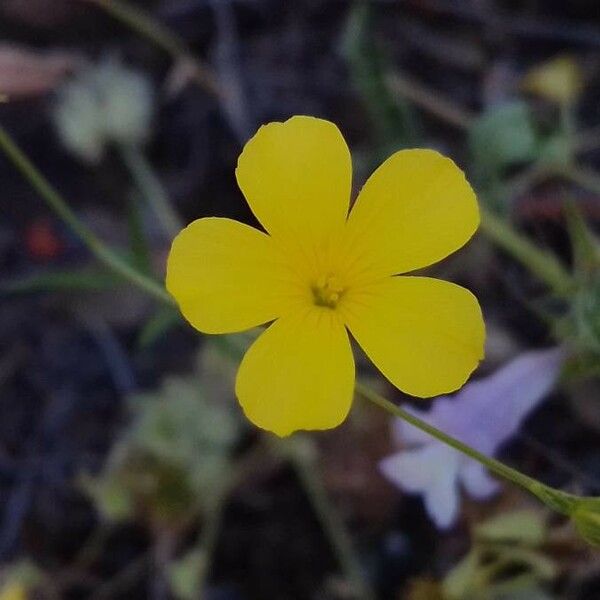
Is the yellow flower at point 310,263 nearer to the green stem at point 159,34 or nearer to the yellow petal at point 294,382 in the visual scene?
the yellow petal at point 294,382

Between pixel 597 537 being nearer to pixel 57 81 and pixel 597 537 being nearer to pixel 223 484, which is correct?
pixel 223 484

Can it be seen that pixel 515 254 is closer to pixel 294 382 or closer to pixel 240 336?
pixel 240 336

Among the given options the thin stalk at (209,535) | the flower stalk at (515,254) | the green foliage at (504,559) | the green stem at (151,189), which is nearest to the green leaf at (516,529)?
the green foliage at (504,559)

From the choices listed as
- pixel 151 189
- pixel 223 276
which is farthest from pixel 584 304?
pixel 151 189

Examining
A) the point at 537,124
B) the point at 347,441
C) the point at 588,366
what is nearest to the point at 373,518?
the point at 347,441

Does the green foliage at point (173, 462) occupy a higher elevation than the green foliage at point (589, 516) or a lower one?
lower
